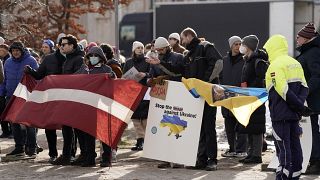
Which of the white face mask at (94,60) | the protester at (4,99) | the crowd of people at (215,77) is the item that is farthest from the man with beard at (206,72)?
the protester at (4,99)

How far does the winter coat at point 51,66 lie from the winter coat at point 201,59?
2.09 m

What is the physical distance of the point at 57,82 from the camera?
11758mm

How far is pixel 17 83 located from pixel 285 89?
5659 millimetres

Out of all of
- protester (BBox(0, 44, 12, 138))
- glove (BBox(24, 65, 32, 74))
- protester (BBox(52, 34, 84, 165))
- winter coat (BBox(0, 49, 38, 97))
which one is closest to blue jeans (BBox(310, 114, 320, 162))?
protester (BBox(52, 34, 84, 165))

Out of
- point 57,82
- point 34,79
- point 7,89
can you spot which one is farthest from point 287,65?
point 7,89

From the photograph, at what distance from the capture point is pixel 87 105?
37.0 feet

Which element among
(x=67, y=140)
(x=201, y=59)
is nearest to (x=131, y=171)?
(x=67, y=140)

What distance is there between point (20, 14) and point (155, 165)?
12428mm

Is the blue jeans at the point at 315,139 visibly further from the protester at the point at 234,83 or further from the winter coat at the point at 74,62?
the winter coat at the point at 74,62

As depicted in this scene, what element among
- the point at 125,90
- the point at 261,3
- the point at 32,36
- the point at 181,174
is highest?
the point at 261,3

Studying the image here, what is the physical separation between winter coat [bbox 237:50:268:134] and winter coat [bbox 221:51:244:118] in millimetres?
561

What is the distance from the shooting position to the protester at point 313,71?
34.5 feet

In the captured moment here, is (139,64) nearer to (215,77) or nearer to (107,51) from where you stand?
(107,51)

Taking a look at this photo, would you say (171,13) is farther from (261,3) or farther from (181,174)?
(181,174)
